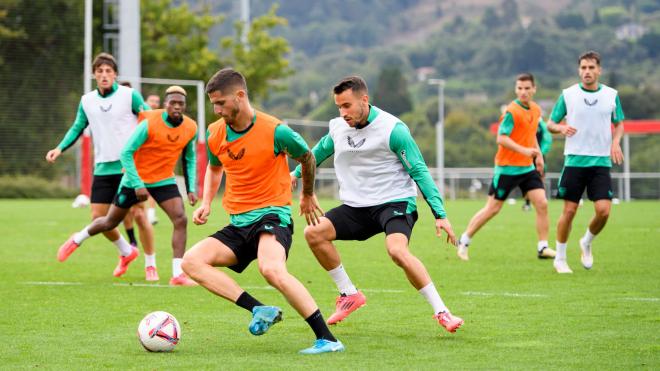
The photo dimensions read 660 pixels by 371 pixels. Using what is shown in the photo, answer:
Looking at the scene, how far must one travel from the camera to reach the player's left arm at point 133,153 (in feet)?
37.5

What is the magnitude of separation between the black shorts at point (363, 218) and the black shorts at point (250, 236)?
1.02 meters

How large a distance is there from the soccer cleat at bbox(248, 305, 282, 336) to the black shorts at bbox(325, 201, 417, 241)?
1.49m

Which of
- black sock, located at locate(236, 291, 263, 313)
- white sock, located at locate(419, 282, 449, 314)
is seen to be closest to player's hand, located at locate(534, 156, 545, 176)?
white sock, located at locate(419, 282, 449, 314)

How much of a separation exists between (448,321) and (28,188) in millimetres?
36641

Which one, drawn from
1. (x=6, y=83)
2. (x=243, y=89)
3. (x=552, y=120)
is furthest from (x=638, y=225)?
(x=6, y=83)

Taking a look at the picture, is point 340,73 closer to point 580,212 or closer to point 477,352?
point 580,212

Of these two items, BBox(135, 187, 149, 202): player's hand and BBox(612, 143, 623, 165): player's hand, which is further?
BBox(612, 143, 623, 165): player's hand

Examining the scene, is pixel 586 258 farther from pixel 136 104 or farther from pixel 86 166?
pixel 86 166

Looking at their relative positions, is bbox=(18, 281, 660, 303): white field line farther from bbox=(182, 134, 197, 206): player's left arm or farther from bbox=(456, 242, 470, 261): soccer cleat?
bbox=(456, 242, 470, 261): soccer cleat

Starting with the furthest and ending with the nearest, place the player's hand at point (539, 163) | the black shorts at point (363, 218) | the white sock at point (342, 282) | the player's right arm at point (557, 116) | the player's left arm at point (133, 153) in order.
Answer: the player's hand at point (539, 163)
the player's right arm at point (557, 116)
the player's left arm at point (133, 153)
the white sock at point (342, 282)
the black shorts at point (363, 218)

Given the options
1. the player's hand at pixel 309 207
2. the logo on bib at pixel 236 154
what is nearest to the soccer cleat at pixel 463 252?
the player's hand at pixel 309 207

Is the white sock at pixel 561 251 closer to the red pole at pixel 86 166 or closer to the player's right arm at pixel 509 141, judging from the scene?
the player's right arm at pixel 509 141

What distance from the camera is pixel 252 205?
786 centimetres

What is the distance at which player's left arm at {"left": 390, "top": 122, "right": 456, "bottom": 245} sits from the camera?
829cm
